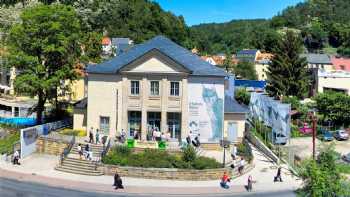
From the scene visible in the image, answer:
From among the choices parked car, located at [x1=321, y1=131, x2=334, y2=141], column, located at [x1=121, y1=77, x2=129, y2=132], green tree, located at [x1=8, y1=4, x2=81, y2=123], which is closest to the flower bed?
column, located at [x1=121, y1=77, x2=129, y2=132]

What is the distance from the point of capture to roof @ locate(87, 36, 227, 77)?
180 ft

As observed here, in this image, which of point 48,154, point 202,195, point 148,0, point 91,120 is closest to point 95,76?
point 91,120

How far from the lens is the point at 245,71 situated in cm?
13938

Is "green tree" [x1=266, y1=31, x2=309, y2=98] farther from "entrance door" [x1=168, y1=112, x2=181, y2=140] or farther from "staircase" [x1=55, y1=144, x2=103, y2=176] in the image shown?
"staircase" [x1=55, y1=144, x2=103, y2=176]

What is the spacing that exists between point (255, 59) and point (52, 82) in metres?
116

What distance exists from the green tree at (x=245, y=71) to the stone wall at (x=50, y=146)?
88.4 metres

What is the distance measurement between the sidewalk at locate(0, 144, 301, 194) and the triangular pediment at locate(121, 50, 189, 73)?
1181 cm

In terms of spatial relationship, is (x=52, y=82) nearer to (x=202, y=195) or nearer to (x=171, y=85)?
(x=171, y=85)

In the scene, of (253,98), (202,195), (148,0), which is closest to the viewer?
(202,195)

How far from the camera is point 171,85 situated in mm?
55219

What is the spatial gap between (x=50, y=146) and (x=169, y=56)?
1321 cm

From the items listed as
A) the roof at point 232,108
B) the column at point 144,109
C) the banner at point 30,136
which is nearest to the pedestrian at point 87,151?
the banner at point 30,136

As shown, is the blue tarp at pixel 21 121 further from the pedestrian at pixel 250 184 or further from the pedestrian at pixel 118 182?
the pedestrian at pixel 250 184

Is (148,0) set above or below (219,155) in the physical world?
above
